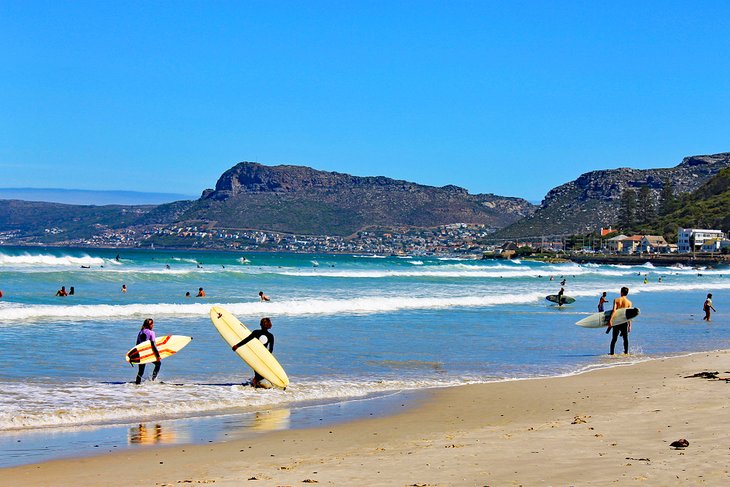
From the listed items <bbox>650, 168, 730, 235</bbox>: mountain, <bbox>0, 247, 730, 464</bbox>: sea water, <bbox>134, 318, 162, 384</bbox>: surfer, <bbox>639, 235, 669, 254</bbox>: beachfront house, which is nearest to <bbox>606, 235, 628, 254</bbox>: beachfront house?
<bbox>639, 235, 669, 254</bbox>: beachfront house

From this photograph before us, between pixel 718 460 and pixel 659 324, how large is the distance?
20.0 metres

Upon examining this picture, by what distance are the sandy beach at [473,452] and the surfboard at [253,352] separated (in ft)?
7.80

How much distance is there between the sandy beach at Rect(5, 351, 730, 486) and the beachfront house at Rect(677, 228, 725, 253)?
14370 cm

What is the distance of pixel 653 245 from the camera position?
504ft

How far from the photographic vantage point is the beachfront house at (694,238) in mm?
145500

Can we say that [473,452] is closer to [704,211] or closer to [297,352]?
[297,352]

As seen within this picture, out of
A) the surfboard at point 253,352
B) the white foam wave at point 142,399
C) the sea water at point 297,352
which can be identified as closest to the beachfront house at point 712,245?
the sea water at point 297,352

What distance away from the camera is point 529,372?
15328 millimetres

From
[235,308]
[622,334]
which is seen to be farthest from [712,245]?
[622,334]

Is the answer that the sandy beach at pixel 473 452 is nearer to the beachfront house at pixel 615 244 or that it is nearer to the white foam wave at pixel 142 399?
the white foam wave at pixel 142 399

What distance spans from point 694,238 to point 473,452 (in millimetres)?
149215

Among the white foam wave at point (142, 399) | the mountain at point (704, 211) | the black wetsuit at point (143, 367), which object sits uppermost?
the mountain at point (704, 211)

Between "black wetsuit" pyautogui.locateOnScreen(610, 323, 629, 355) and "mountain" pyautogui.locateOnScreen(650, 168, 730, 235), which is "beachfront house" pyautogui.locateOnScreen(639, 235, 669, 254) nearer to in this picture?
"mountain" pyautogui.locateOnScreen(650, 168, 730, 235)

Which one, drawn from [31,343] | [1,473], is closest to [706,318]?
[31,343]
